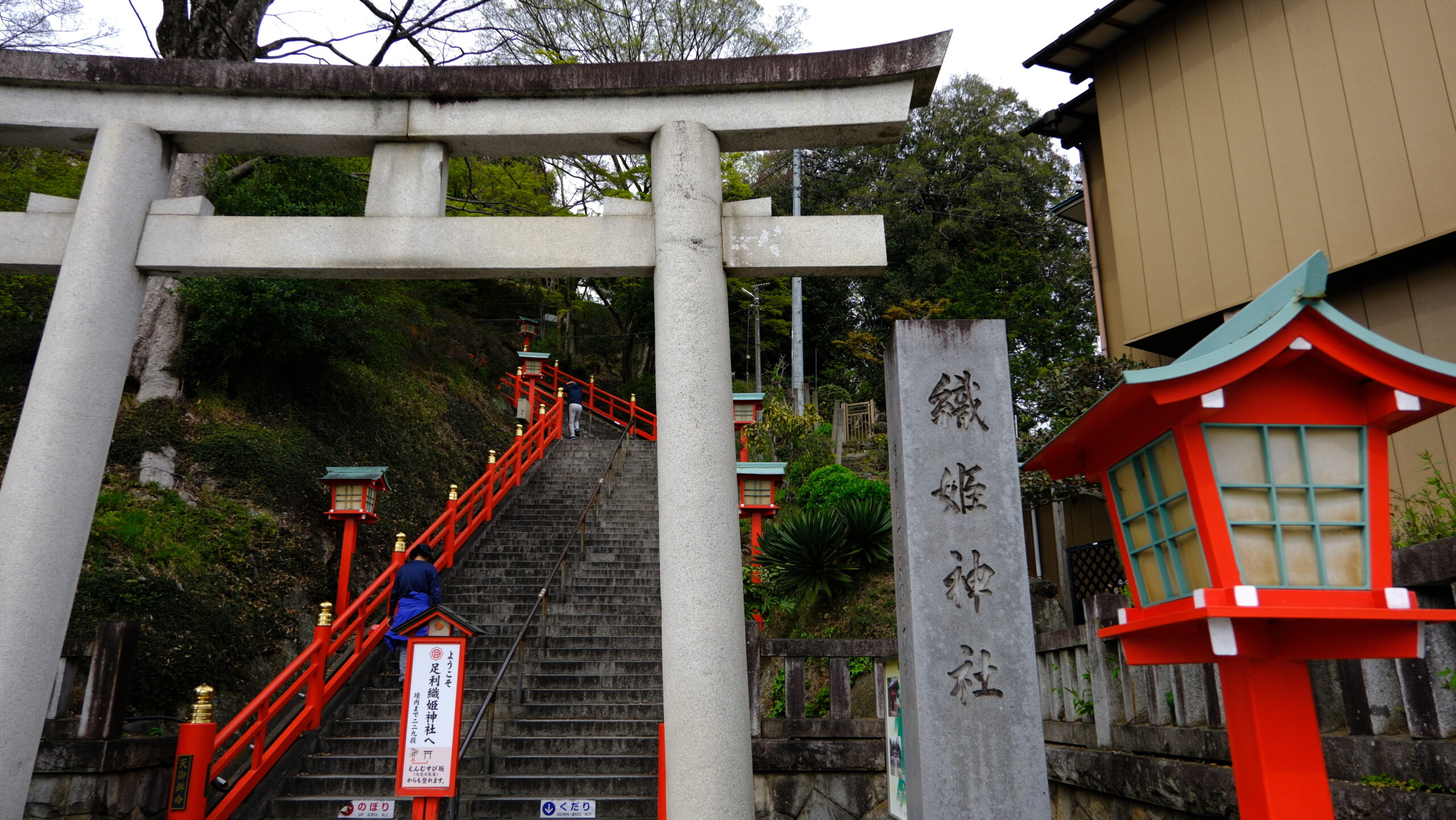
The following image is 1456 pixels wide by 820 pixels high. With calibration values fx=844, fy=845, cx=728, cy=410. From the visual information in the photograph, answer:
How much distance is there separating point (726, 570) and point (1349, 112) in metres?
8.16

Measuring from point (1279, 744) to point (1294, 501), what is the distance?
867 mm

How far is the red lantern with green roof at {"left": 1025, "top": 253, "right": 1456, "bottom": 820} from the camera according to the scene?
292 centimetres

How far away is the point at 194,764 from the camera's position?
6.30 metres

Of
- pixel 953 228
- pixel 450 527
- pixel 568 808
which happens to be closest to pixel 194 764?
pixel 568 808

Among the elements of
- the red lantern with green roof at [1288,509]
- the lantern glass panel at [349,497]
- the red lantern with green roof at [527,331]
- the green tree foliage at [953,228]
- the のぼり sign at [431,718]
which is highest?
the green tree foliage at [953,228]

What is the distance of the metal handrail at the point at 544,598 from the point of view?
725 cm

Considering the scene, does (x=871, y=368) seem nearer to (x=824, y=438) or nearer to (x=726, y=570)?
(x=824, y=438)

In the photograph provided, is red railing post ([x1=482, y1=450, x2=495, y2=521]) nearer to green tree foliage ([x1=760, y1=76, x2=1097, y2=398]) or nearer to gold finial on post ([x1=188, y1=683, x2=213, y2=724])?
gold finial on post ([x1=188, y1=683, x2=213, y2=724])

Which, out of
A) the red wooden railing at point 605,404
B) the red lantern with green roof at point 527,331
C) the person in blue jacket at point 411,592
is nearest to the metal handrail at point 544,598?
the person in blue jacket at point 411,592

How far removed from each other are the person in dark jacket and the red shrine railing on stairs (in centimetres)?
488

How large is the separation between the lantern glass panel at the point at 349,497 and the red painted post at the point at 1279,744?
9.49 meters

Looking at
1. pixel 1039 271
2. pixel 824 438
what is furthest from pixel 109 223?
pixel 1039 271

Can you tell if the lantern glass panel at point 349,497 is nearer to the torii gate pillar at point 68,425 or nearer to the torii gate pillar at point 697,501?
the torii gate pillar at point 68,425

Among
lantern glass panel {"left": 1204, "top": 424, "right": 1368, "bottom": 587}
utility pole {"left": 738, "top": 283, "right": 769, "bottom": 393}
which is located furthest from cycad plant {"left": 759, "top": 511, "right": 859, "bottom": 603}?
utility pole {"left": 738, "top": 283, "right": 769, "bottom": 393}
